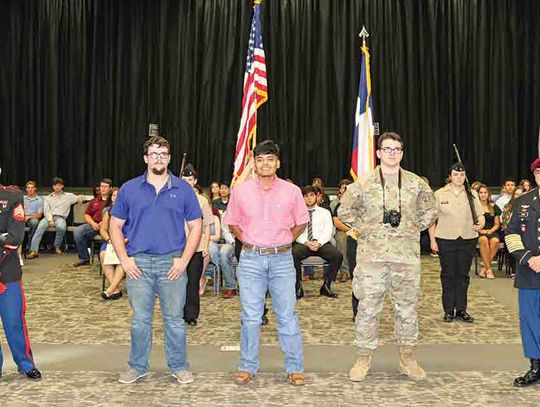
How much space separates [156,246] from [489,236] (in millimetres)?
6924

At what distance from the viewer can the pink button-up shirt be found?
5.20 meters

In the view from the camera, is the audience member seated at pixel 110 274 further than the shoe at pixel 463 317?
Yes

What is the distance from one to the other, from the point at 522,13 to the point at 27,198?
31.7 feet

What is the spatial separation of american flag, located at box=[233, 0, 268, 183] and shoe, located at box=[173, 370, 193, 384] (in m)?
3.95

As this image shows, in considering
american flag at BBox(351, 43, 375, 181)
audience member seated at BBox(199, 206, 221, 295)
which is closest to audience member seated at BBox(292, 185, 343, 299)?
american flag at BBox(351, 43, 375, 181)

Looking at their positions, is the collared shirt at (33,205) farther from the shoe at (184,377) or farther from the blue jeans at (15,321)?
the shoe at (184,377)

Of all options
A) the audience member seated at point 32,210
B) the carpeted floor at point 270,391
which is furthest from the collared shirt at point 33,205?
the carpeted floor at point 270,391

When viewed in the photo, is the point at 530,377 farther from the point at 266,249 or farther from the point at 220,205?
the point at 220,205

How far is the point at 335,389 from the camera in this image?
16.5 ft

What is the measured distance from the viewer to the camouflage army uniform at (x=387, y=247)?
522 cm

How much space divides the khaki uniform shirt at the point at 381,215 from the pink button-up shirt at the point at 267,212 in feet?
1.12

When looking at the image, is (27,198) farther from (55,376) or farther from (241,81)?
(55,376)

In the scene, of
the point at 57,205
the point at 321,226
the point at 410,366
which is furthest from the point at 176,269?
the point at 57,205

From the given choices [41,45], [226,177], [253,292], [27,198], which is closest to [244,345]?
[253,292]
